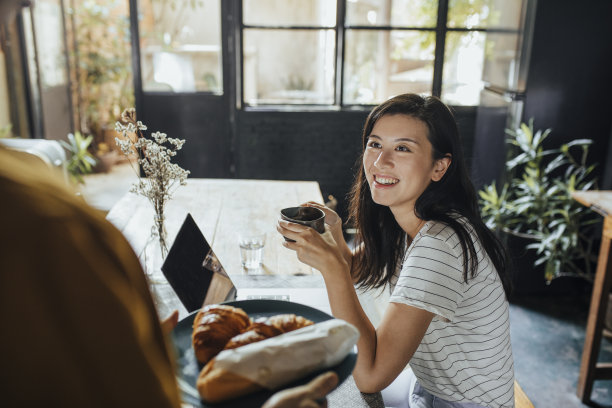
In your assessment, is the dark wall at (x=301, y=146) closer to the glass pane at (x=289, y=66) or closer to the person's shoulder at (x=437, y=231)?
the glass pane at (x=289, y=66)

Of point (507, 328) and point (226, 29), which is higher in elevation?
point (226, 29)

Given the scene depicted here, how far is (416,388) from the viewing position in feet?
4.34

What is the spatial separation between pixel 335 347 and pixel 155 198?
2.66 ft

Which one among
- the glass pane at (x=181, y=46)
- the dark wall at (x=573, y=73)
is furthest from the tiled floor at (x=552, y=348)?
the glass pane at (x=181, y=46)

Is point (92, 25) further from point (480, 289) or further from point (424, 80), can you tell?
point (480, 289)

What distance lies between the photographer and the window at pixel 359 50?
3781mm

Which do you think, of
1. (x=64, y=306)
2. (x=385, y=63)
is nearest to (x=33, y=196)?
(x=64, y=306)

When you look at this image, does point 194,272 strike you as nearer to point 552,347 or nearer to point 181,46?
point 552,347

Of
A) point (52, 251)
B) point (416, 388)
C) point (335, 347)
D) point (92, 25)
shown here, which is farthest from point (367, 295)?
point (92, 25)

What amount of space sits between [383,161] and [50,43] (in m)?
4.42

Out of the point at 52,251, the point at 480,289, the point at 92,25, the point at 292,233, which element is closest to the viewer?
the point at 52,251

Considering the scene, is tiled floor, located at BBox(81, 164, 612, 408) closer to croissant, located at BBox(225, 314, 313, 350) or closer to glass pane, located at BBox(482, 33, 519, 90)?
glass pane, located at BBox(482, 33, 519, 90)

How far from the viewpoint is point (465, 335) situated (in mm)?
1216

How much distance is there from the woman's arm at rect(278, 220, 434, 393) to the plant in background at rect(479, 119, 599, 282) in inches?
73.8
